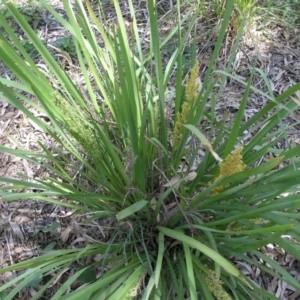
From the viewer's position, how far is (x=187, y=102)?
1.06 m

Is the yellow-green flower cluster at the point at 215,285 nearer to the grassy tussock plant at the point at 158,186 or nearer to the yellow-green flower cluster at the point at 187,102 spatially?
the grassy tussock plant at the point at 158,186

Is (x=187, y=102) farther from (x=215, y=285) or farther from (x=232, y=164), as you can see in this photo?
(x=215, y=285)

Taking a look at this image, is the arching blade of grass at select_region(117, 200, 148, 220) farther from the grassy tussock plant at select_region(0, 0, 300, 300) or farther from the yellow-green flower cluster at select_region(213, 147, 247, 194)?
the yellow-green flower cluster at select_region(213, 147, 247, 194)

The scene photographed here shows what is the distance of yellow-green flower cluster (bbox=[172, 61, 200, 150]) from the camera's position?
0.98m

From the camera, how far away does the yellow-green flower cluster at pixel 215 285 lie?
0.93 meters

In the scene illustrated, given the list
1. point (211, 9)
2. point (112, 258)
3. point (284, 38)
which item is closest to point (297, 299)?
point (112, 258)

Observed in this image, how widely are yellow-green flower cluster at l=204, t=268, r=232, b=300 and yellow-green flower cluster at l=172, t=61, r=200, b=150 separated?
376 mm

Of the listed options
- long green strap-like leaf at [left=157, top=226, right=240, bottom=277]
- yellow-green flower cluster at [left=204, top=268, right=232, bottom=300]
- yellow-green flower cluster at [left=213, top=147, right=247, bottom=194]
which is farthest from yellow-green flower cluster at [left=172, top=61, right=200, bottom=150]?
yellow-green flower cluster at [left=204, top=268, right=232, bottom=300]

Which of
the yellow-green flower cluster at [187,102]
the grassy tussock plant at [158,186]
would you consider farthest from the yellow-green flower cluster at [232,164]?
the yellow-green flower cluster at [187,102]

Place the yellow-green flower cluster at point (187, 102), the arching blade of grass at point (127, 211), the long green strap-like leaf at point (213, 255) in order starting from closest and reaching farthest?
the long green strap-like leaf at point (213, 255), the arching blade of grass at point (127, 211), the yellow-green flower cluster at point (187, 102)

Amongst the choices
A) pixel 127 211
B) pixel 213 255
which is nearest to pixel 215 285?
pixel 213 255

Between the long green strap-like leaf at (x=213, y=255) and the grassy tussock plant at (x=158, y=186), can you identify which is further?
the grassy tussock plant at (x=158, y=186)

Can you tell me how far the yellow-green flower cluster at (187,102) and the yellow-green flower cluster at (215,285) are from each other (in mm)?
376

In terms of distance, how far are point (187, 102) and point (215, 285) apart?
0.48m
